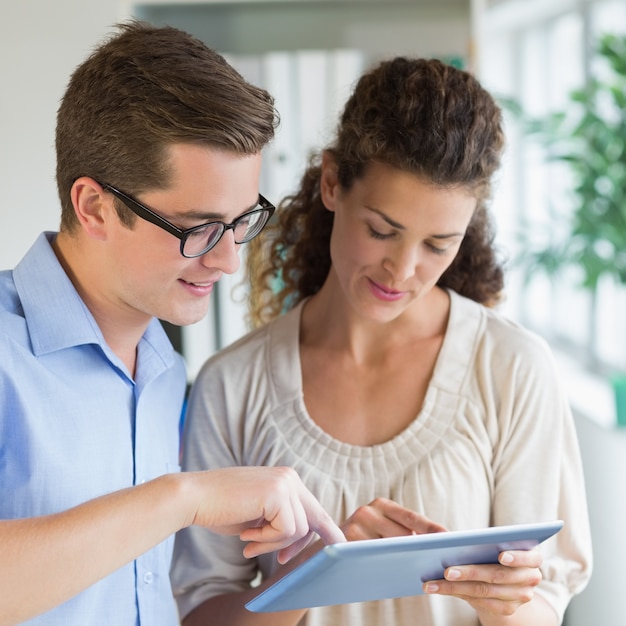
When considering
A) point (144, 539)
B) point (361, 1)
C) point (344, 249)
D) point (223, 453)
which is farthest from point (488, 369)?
point (361, 1)

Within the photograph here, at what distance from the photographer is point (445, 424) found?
1673mm

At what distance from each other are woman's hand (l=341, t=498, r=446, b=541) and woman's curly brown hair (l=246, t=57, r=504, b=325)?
0.56m

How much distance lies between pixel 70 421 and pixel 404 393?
26.2 inches

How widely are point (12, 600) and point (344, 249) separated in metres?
0.86

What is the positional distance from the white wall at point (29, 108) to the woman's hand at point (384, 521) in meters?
2.02

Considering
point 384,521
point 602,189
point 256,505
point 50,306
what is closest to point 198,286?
point 50,306

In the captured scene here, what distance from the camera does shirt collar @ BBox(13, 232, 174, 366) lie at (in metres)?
1.32

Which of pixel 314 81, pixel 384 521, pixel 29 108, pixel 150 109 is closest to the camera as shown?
pixel 150 109

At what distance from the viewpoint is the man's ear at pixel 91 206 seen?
4.46ft

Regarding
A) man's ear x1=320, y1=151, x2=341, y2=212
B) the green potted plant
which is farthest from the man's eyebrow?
the green potted plant

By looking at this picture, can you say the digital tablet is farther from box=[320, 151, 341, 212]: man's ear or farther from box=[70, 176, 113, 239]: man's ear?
box=[320, 151, 341, 212]: man's ear

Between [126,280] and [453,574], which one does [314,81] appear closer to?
[126,280]

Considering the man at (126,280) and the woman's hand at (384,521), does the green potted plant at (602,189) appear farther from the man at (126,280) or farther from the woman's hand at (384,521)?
the man at (126,280)

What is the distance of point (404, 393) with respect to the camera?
1751mm
